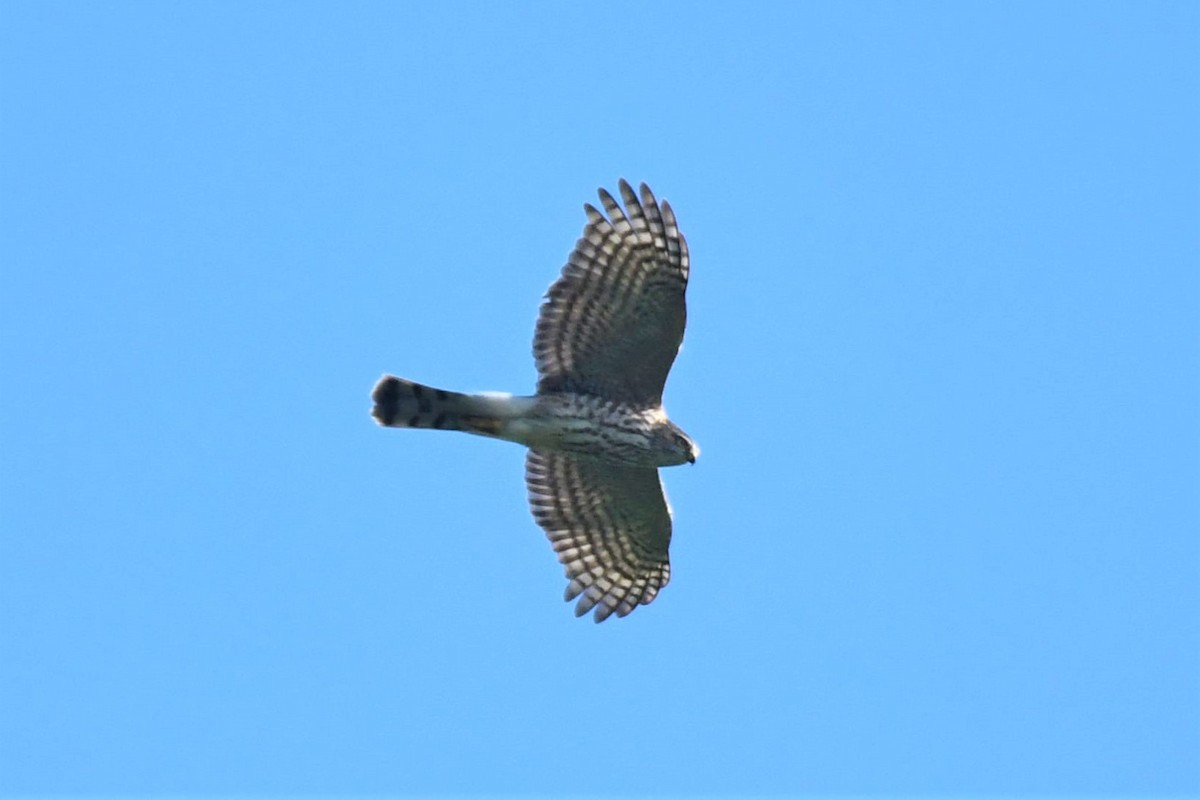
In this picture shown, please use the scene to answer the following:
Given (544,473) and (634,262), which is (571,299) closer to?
(634,262)

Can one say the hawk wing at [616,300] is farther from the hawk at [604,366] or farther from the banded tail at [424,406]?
the banded tail at [424,406]

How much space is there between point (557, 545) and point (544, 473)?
1.92ft

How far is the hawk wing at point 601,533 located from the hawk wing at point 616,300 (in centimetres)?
115

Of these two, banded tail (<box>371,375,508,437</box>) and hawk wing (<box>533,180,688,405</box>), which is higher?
hawk wing (<box>533,180,688,405</box>)

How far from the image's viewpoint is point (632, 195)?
14805 millimetres

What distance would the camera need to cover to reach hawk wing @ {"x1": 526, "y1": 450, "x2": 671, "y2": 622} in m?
16.0

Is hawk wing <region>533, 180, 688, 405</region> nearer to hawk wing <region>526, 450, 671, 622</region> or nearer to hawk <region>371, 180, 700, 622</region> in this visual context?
hawk <region>371, 180, 700, 622</region>

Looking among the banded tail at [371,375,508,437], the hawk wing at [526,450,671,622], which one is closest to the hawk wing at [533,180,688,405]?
the banded tail at [371,375,508,437]

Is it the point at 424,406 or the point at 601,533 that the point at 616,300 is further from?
the point at 601,533

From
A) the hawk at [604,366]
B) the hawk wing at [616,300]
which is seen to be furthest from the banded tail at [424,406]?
the hawk wing at [616,300]

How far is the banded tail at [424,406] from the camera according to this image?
14.9 meters

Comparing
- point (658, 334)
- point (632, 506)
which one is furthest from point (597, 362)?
point (632, 506)

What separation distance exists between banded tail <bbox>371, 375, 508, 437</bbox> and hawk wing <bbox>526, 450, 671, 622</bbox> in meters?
1.10

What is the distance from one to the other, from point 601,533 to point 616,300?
2212mm
